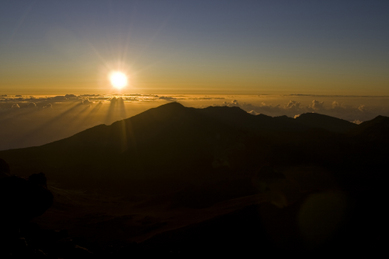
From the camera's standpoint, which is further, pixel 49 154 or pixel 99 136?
pixel 99 136

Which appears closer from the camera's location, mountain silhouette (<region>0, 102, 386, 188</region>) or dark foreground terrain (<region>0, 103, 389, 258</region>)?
dark foreground terrain (<region>0, 103, 389, 258</region>)

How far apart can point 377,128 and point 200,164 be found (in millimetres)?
49144

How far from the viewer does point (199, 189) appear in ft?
170

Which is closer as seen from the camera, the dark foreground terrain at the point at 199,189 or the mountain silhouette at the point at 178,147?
the dark foreground terrain at the point at 199,189

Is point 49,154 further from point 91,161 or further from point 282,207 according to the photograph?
point 282,207

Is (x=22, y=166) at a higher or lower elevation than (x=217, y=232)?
lower

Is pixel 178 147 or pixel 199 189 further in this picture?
pixel 178 147

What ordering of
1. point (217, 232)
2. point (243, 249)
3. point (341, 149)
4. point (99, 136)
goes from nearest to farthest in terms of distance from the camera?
point (243, 249)
point (217, 232)
point (341, 149)
point (99, 136)

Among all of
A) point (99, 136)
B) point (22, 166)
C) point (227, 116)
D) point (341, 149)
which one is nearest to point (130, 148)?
point (99, 136)

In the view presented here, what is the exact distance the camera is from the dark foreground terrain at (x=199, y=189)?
2358cm

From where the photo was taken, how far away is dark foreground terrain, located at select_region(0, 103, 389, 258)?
23.6 meters

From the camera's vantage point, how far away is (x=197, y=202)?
47.0 m

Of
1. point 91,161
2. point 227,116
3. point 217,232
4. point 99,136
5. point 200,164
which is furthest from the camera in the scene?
point 227,116

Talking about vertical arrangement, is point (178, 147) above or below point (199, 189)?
above
